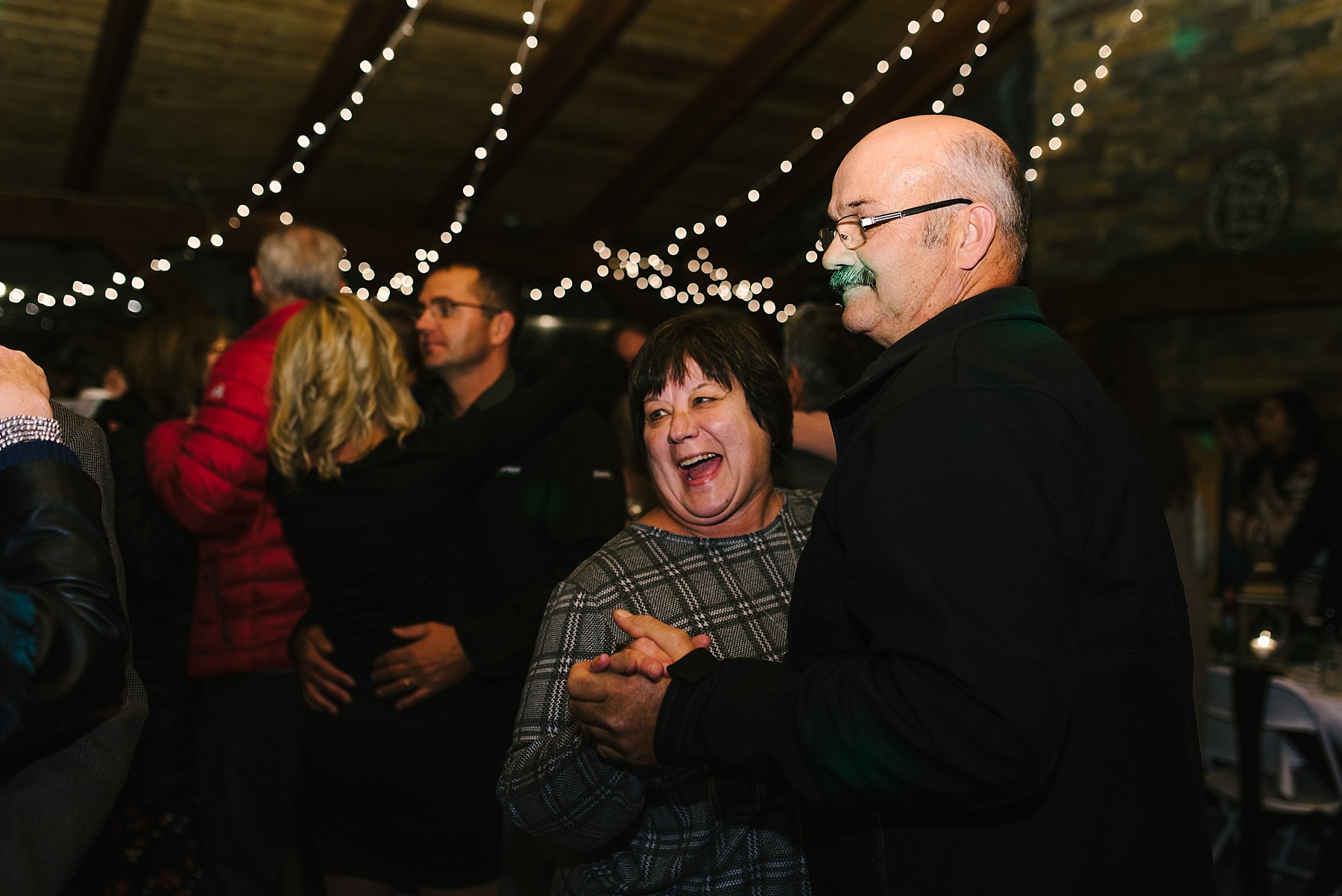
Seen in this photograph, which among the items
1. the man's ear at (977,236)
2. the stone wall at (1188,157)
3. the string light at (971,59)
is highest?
the string light at (971,59)

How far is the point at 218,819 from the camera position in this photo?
7.82ft

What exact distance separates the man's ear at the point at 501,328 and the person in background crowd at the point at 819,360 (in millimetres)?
734

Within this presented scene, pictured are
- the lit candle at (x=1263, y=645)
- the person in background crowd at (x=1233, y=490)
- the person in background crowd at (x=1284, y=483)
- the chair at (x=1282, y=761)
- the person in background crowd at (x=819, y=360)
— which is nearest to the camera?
the person in background crowd at (x=819, y=360)

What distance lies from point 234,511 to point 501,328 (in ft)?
2.71

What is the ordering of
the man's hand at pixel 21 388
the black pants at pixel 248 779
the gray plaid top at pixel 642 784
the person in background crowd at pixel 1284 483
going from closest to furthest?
1. the man's hand at pixel 21 388
2. the gray plaid top at pixel 642 784
3. the black pants at pixel 248 779
4. the person in background crowd at pixel 1284 483

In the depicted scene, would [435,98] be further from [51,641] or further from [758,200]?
[51,641]

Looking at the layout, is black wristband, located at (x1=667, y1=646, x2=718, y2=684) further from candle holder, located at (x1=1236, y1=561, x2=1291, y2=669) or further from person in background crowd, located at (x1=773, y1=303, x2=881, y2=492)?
candle holder, located at (x1=1236, y1=561, x2=1291, y2=669)

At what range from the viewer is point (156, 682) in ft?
8.25

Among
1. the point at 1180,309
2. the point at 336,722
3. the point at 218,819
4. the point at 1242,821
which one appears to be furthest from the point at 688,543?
the point at 1180,309

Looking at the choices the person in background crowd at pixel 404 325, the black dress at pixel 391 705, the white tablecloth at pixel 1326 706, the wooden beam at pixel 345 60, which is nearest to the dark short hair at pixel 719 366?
the black dress at pixel 391 705

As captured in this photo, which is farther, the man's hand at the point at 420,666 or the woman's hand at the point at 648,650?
the man's hand at the point at 420,666

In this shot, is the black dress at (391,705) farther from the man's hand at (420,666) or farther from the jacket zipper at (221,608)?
the jacket zipper at (221,608)

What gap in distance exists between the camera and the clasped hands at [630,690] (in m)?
1.20

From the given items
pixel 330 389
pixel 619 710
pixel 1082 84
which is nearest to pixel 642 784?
pixel 619 710
